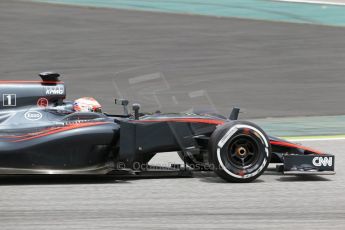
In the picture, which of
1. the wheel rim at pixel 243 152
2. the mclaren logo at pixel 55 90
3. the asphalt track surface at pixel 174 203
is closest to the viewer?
the asphalt track surface at pixel 174 203

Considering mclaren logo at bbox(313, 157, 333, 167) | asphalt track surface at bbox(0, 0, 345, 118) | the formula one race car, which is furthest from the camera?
asphalt track surface at bbox(0, 0, 345, 118)

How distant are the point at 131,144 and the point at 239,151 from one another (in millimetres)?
1019

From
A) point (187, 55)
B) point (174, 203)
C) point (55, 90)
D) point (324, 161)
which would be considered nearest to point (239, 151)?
point (324, 161)

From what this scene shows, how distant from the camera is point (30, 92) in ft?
27.5

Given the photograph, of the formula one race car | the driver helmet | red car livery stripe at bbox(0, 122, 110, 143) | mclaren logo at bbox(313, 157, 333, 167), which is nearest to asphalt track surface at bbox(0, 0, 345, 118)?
the driver helmet

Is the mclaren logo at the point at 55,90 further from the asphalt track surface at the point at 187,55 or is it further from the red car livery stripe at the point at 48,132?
the asphalt track surface at the point at 187,55

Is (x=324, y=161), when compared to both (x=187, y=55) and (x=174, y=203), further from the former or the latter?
(x=187, y=55)

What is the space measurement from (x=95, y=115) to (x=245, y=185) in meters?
1.62

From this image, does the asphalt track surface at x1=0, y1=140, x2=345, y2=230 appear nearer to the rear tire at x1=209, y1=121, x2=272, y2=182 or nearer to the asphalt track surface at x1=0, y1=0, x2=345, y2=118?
the rear tire at x1=209, y1=121, x2=272, y2=182

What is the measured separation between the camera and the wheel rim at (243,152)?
766 centimetres

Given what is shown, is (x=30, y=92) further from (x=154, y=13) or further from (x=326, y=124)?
(x=154, y=13)

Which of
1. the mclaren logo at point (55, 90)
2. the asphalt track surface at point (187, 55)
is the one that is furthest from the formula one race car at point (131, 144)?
the asphalt track surface at point (187, 55)

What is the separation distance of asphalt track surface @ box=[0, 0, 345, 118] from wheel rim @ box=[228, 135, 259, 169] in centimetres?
512

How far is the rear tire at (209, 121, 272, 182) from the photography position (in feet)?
24.9
